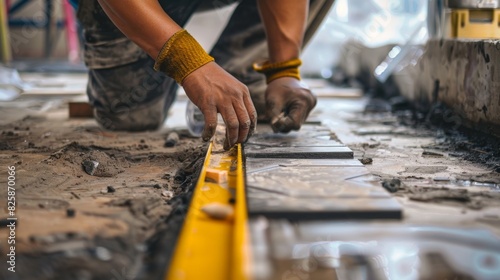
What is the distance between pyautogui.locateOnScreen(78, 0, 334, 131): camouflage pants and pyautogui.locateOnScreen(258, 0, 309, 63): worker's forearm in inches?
18.4

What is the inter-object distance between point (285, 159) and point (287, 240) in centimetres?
67

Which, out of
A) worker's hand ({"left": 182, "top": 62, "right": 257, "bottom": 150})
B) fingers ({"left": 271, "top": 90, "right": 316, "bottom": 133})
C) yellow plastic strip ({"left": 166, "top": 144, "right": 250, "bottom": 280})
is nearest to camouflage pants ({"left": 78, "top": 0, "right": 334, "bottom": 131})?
fingers ({"left": 271, "top": 90, "right": 316, "bottom": 133})

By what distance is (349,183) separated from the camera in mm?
1497

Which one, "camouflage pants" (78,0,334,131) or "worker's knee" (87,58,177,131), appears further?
"worker's knee" (87,58,177,131)

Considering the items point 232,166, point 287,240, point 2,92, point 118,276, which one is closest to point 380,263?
point 287,240

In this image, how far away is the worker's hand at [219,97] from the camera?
5.86ft

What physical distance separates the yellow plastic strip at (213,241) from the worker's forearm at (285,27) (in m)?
1.00

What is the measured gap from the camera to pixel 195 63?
1812 millimetres

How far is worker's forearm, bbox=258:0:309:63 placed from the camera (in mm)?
2451

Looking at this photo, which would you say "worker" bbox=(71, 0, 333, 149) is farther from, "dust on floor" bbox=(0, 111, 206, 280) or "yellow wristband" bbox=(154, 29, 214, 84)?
"dust on floor" bbox=(0, 111, 206, 280)

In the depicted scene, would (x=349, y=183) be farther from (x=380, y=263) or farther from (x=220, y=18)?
(x=220, y=18)

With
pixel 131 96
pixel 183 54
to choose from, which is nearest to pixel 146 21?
pixel 183 54

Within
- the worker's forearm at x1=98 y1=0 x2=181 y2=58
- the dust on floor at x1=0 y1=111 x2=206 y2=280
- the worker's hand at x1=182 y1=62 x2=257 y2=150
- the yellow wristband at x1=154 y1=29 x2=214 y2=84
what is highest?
the worker's forearm at x1=98 y1=0 x2=181 y2=58

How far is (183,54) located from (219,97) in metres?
0.19
